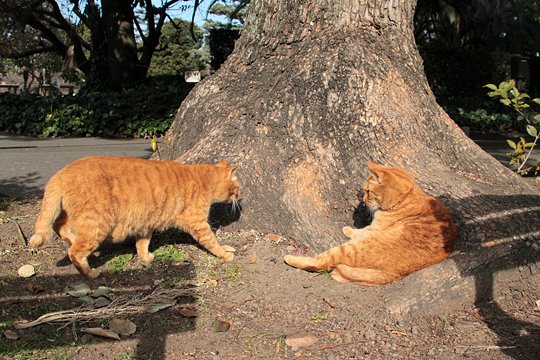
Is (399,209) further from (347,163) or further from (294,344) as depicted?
(294,344)

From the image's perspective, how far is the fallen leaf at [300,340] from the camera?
113 inches

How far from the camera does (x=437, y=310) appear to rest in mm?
3215

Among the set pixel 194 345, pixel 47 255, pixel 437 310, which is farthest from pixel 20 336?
pixel 437 310

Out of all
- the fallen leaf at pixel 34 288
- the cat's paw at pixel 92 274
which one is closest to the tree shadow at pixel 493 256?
the cat's paw at pixel 92 274

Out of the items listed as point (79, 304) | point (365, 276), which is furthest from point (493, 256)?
point (79, 304)

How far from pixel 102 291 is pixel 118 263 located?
0.59 m

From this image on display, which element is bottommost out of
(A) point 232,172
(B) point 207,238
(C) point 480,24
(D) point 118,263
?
(D) point 118,263

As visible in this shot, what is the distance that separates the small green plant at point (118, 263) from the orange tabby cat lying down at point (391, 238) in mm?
1334

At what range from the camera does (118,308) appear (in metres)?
3.13

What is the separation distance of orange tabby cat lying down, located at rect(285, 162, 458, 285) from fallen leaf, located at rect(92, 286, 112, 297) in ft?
4.43

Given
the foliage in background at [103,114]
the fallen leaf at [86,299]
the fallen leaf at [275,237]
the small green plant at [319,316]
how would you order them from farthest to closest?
1. the foliage in background at [103,114]
2. the fallen leaf at [275,237]
3. the fallen leaf at [86,299]
4. the small green plant at [319,316]

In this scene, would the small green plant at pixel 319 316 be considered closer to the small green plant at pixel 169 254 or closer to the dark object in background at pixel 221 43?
the small green plant at pixel 169 254

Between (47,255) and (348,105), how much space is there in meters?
2.87

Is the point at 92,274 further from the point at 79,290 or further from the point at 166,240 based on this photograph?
the point at 166,240
